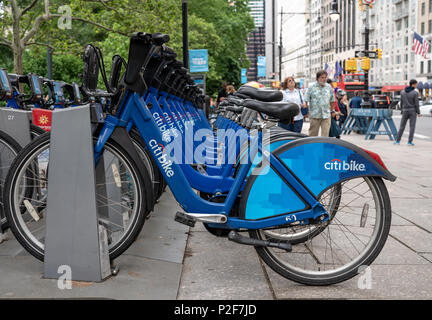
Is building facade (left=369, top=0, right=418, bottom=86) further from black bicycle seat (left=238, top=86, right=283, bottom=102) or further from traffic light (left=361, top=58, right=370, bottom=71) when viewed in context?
black bicycle seat (left=238, top=86, right=283, bottom=102)

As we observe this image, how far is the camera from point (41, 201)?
4148 mm

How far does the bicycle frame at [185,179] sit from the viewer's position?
11.5ft

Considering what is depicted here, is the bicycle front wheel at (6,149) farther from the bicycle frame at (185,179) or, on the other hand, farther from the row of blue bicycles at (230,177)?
the bicycle frame at (185,179)

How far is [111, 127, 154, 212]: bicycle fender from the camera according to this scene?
3623 millimetres

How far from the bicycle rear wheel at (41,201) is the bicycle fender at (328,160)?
99 centimetres

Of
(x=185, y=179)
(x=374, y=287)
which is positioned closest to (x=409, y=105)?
(x=374, y=287)

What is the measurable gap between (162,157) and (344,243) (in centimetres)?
169

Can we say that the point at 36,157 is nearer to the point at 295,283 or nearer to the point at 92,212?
the point at 92,212

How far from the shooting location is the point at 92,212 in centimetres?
353

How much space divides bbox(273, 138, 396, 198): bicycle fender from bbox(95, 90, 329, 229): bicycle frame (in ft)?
0.25

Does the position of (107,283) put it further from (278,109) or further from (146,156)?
(146,156)

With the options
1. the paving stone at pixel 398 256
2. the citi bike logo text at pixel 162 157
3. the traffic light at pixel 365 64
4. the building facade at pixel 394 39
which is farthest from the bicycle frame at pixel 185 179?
the building facade at pixel 394 39
